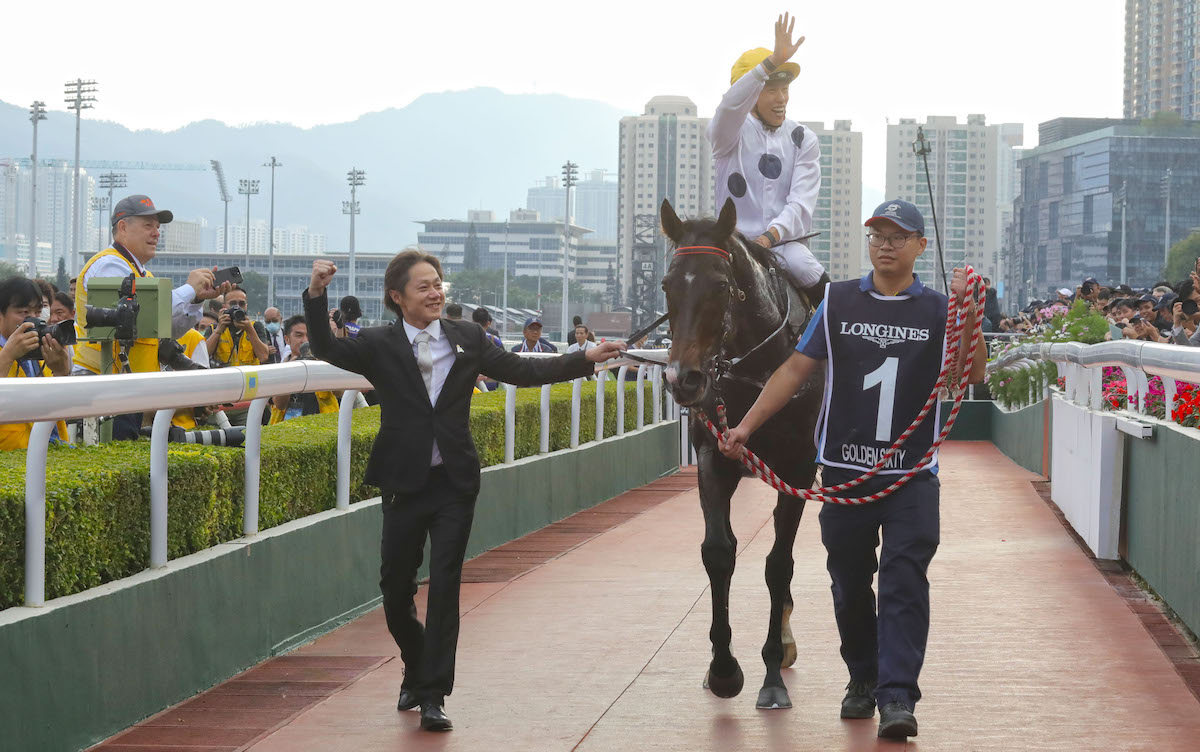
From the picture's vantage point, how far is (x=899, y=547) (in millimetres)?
4781

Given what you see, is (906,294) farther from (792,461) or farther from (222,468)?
(222,468)

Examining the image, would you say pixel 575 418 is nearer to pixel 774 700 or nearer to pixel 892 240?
pixel 774 700

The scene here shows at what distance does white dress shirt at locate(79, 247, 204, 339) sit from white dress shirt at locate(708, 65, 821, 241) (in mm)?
2390

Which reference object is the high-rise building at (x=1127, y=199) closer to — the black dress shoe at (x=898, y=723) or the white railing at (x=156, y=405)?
the white railing at (x=156, y=405)

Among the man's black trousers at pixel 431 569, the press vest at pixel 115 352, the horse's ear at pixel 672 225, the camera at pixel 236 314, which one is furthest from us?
the camera at pixel 236 314

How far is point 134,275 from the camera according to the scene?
6262 millimetres

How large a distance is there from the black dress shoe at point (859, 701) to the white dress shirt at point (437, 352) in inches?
66.7

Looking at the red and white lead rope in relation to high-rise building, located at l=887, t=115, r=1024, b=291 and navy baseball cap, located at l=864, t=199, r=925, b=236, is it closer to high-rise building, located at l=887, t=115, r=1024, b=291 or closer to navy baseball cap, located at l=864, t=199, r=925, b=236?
navy baseball cap, located at l=864, t=199, r=925, b=236

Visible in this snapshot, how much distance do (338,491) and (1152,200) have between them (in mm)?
128941

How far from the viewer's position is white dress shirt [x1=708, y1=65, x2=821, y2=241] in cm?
655

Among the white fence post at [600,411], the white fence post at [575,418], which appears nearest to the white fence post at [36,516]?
the white fence post at [575,418]

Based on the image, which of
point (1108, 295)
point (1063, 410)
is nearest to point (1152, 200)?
point (1108, 295)

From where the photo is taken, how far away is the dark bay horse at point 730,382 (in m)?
5.13

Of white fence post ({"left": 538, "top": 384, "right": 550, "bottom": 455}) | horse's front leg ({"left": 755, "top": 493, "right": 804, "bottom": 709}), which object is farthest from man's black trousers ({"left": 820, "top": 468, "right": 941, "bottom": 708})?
white fence post ({"left": 538, "top": 384, "right": 550, "bottom": 455})
